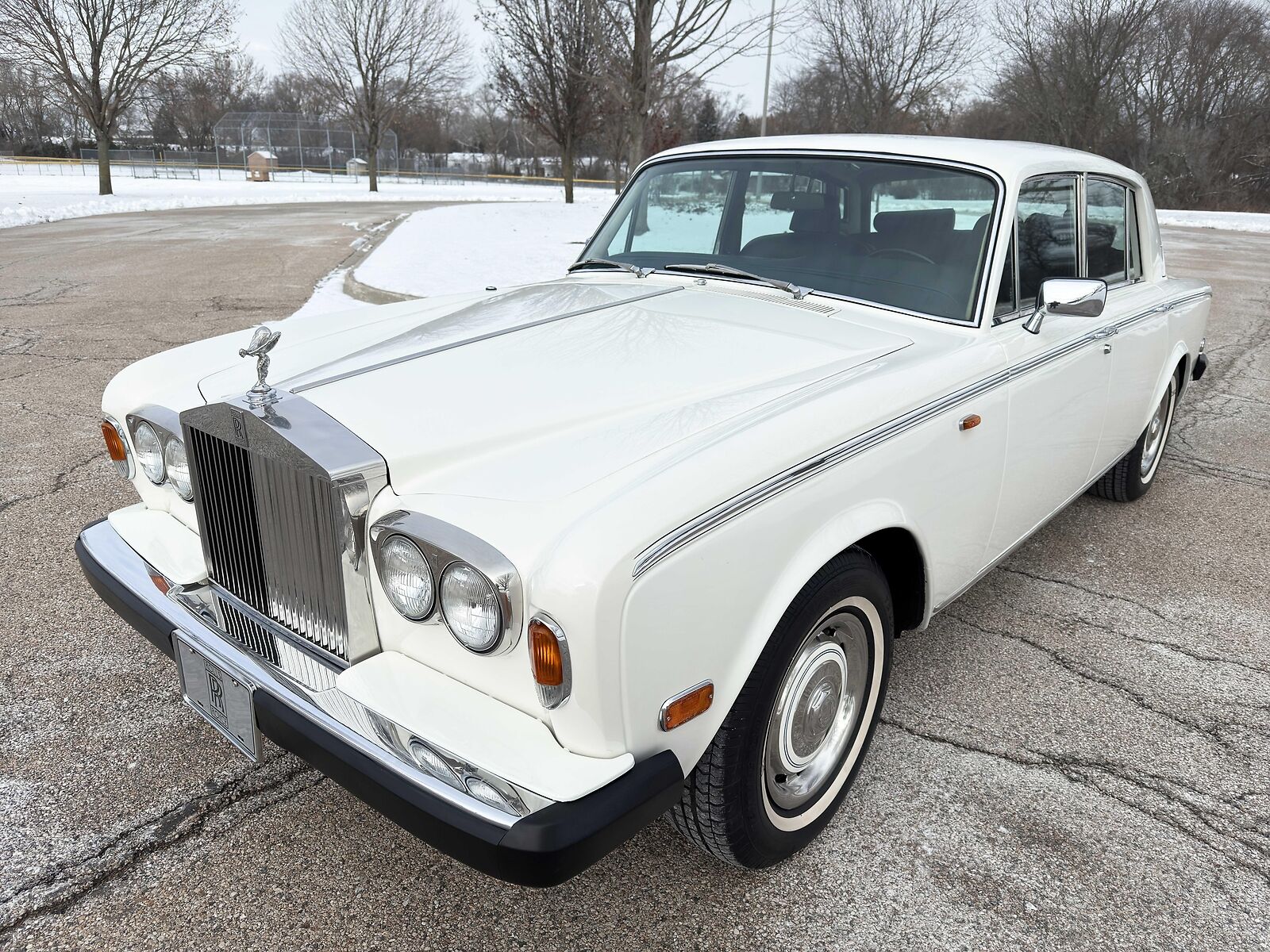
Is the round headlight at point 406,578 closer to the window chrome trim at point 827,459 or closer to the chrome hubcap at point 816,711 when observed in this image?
the window chrome trim at point 827,459

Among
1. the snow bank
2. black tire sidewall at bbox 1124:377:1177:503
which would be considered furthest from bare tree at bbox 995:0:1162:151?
black tire sidewall at bbox 1124:377:1177:503

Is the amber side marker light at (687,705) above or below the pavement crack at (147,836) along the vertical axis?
above

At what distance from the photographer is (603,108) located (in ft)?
83.5

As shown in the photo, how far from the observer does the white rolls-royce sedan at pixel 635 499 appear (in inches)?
63.5

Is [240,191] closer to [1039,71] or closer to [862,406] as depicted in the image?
[1039,71]

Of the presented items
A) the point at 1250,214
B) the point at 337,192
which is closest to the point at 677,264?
the point at 1250,214

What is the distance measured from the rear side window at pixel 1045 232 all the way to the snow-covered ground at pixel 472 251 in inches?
160

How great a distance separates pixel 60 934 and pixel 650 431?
1.67 meters

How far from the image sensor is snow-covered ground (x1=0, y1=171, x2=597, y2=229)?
76.3 ft

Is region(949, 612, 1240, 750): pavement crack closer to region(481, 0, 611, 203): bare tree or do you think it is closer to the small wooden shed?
region(481, 0, 611, 203): bare tree

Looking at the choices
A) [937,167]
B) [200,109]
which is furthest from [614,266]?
[200,109]

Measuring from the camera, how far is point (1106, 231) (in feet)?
12.3

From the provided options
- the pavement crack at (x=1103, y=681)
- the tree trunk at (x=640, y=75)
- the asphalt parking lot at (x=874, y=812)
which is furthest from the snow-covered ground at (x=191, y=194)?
the pavement crack at (x=1103, y=681)

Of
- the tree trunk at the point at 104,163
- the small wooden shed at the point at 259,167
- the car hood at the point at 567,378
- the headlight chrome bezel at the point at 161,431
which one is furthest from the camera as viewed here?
the small wooden shed at the point at 259,167
